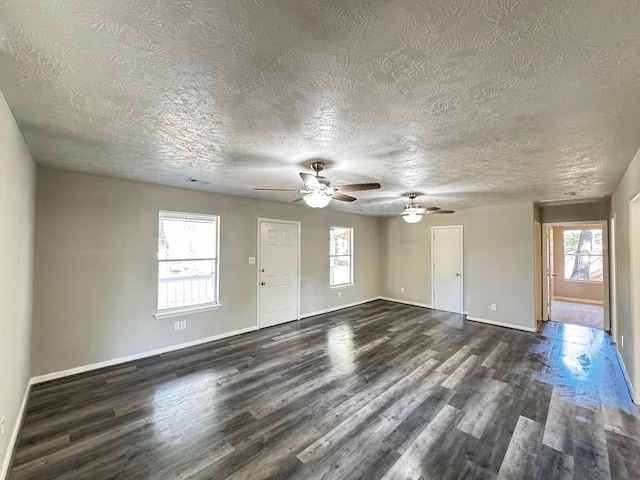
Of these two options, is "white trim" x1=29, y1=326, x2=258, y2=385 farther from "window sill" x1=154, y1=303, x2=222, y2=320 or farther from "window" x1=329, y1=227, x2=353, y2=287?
"window" x1=329, y1=227, x2=353, y2=287

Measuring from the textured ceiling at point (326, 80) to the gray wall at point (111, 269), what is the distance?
755 millimetres

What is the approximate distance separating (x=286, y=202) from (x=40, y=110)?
3826 millimetres

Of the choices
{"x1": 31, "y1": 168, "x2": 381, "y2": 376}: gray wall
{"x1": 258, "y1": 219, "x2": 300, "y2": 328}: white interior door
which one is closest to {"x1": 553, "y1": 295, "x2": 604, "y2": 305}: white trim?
{"x1": 258, "y1": 219, "x2": 300, "y2": 328}: white interior door

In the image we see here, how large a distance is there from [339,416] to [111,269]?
11.0 ft

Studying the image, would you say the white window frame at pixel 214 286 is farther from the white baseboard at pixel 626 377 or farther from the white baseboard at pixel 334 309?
the white baseboard at pixel 626 377

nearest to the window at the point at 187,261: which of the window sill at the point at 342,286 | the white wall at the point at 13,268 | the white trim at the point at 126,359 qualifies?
the white trim at the point at 126,359

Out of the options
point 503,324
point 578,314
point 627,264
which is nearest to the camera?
point 627,264

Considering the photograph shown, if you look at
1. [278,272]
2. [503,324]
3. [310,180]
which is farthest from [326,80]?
[503,324]

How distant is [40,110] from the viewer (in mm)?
1851

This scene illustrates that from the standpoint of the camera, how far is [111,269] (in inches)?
141

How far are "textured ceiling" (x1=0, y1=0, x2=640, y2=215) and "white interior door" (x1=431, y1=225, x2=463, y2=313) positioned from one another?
3.80m

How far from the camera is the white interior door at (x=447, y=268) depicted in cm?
646

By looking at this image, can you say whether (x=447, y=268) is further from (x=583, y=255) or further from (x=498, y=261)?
(x=583, y=255)

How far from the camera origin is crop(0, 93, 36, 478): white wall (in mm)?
1793
